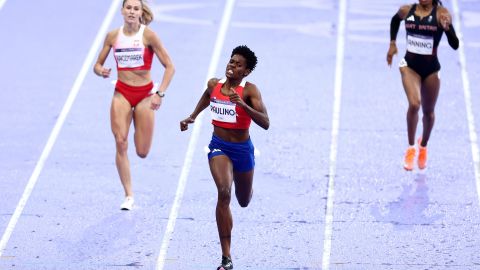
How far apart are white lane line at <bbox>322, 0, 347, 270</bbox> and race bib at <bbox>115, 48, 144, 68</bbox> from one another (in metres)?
2.18

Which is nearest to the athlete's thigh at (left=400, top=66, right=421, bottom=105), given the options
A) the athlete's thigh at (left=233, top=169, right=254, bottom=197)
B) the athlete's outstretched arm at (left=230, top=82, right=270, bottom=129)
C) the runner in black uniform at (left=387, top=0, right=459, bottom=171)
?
the runner in black uniform at (left=387, top=0, right=459, bottom=171)

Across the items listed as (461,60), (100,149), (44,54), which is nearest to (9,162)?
(100,149)

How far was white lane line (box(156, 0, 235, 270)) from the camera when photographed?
32.3 ft

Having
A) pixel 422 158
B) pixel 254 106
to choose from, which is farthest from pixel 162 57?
pixel 422 158

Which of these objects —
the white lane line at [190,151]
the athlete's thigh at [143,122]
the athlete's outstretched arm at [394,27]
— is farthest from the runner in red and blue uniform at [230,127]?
the athlete's outstretched arm at [394,27]

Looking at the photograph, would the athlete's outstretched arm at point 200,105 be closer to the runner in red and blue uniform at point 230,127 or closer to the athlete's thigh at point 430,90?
the runner in red and blue uniform at point 230,127

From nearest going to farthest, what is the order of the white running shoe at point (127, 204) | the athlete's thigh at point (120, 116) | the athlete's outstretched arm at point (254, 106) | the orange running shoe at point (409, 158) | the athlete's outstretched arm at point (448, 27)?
the athlete's outstretched arm at point (254, 106) < the athlete's thigh at point (120, 116) < the white running shoe at point (127, 204) < the athlete's outstretched arm at point (448, 27) < the orange running shoe at point (409, 158)

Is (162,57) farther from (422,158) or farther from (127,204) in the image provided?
(422,158)

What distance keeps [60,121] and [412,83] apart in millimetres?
3961

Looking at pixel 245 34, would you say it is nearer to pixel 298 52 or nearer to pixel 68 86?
pixel 298 52

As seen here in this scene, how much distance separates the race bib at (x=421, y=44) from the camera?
11211mm

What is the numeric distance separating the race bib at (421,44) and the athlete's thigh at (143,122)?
265 cm

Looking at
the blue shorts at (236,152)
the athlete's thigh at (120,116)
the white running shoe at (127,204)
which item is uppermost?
the blue shorts at (236,152)

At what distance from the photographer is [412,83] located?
11297 millimetres
